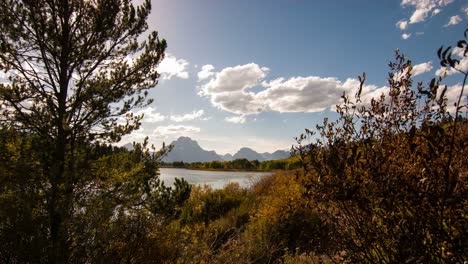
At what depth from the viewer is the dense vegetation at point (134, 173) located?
2.38 metres


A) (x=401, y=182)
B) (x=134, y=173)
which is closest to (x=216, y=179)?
(x=134, y=173)

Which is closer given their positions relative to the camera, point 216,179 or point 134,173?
point 134,173

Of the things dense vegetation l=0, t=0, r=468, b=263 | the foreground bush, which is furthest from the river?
the foreground bush

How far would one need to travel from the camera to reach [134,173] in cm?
520

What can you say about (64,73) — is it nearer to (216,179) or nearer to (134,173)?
(134,173)

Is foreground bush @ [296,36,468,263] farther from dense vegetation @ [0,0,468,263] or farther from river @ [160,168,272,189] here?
river @ [160,168,272,189]

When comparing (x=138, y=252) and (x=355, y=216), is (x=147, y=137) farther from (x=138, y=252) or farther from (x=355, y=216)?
(x=355, y=216)

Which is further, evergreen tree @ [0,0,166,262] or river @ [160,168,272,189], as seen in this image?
river @ [160,168,272,189]

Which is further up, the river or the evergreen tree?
the evergreen tree

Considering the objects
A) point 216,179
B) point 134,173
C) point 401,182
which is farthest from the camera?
point 216,179

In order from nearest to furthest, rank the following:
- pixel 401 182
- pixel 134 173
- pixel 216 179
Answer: pixel 401 182, pixel 134 173, pixel 216 179

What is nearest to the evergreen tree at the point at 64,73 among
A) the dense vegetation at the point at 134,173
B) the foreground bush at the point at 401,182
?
the dense vegetation at the point at 134,173

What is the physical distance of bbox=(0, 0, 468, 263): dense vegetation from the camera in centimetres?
238

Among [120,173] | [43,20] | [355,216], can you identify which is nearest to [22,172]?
[120,173]
